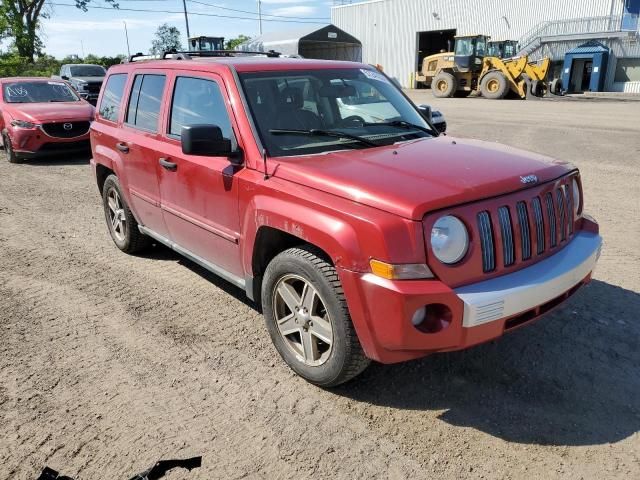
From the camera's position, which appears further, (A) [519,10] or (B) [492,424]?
(A) [519,10]

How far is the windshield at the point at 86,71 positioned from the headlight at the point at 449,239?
24.2 metres

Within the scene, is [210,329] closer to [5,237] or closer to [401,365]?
[401,365]

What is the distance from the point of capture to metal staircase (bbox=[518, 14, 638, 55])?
116 feet

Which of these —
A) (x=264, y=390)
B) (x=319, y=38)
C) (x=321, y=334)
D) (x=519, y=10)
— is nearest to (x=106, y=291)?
(x=264, y=390)

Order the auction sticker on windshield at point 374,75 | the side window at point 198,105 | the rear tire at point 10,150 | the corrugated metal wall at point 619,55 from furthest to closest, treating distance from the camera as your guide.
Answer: the corrugated metal wall at point 619,55 < the rear tire at point 10,150 < the auction sticker on windshield at point 374,75 < the side window at point 198,105

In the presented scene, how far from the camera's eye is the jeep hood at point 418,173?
8.94 feet

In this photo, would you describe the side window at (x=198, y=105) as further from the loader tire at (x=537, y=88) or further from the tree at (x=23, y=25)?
the tree at (x=23, y=25)

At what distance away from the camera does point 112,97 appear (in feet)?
18.1

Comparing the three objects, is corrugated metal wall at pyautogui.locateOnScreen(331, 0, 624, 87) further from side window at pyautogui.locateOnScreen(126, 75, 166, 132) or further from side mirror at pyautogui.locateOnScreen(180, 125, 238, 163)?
side mirror at pyautogui.locateOnScreen(180, 125, 238, 163)

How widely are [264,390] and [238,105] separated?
6.11ft

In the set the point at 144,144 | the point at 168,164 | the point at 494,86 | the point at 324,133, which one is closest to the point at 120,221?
the point at 144,144

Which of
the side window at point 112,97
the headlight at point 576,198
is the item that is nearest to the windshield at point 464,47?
the side window at point 112,97

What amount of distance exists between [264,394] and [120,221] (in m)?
3.28

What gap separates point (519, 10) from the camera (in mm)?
38906
